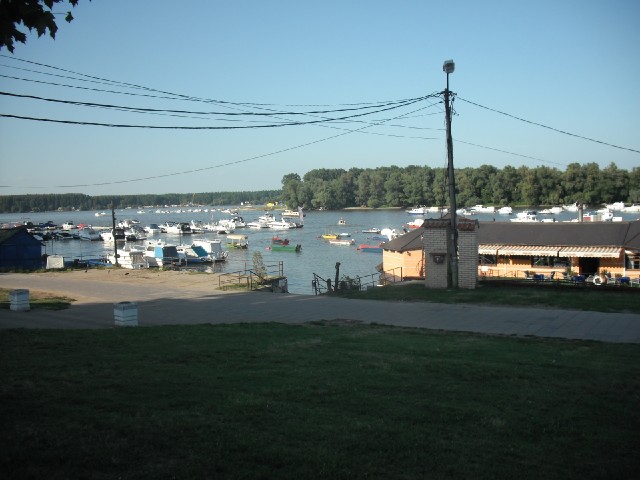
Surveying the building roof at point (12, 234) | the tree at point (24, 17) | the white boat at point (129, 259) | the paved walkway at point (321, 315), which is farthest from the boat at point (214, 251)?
the tree at point (24, 17)

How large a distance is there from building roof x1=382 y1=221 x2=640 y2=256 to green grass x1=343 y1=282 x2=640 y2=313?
9.59 m

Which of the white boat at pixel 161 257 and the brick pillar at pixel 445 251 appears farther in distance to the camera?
the white boat at pixel 161 257

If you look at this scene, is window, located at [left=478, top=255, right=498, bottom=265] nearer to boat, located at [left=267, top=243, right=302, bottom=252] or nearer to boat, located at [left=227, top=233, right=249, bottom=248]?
boat, located at [left=267, top=243, right=302, bottom=252]

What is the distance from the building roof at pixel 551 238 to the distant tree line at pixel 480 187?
6113 cm

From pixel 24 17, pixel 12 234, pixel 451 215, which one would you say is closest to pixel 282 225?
pixel 12 234

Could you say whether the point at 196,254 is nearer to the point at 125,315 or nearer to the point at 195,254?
the point at 195,254

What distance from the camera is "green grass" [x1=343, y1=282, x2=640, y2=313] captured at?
17.7 meters

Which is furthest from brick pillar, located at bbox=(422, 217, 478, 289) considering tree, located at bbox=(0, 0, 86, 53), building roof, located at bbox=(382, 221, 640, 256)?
tree, located at bbox=(0, 0, 86, 53)

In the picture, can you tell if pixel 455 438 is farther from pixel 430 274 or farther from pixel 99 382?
pixel 430 274

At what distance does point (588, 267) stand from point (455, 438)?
95.9 feet

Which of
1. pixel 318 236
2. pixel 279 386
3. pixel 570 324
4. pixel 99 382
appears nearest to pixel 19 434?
pixel 99 382

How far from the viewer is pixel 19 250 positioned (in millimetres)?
38094

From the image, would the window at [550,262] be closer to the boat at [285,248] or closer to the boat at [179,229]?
the boat at [285,248]

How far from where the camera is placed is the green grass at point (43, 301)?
18.6 metres
